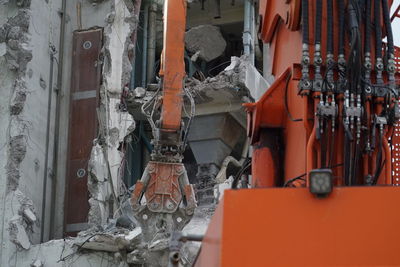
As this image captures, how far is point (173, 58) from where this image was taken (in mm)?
14609

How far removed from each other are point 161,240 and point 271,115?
9.03 meters

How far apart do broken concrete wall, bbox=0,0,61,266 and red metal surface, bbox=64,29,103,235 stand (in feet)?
1.87

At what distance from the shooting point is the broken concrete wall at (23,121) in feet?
63.4

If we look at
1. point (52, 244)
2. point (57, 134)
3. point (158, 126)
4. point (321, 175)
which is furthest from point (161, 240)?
point (321, 175)

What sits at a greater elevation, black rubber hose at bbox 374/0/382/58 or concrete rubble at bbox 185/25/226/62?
concrete rubble at bbox 185/25/226/62

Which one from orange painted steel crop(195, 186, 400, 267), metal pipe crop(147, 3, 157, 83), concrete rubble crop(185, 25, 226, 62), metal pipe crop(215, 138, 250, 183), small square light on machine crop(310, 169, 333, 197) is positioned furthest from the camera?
metal pipe crop(147, 3, 157, 83)

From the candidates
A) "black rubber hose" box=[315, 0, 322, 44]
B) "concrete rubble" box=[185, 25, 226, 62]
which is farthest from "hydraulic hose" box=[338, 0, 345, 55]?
"concrete rubble" box=[185, 25, 226, 62]

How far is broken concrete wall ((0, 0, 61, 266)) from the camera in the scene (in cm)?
1931

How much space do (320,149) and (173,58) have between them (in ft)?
29.3

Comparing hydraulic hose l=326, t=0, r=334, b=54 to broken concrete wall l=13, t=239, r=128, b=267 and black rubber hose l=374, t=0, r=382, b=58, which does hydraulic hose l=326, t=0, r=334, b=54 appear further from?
broken concrete wall l=13, t=239, r=128, b=267

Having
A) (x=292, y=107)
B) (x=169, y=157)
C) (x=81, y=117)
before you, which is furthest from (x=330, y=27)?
(x=81, y=117)

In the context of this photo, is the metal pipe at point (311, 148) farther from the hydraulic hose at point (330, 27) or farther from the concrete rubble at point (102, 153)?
the concrete rubble at point (102, 153)

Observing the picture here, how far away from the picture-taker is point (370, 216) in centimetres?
441

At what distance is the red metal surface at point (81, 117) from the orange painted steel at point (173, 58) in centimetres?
713
